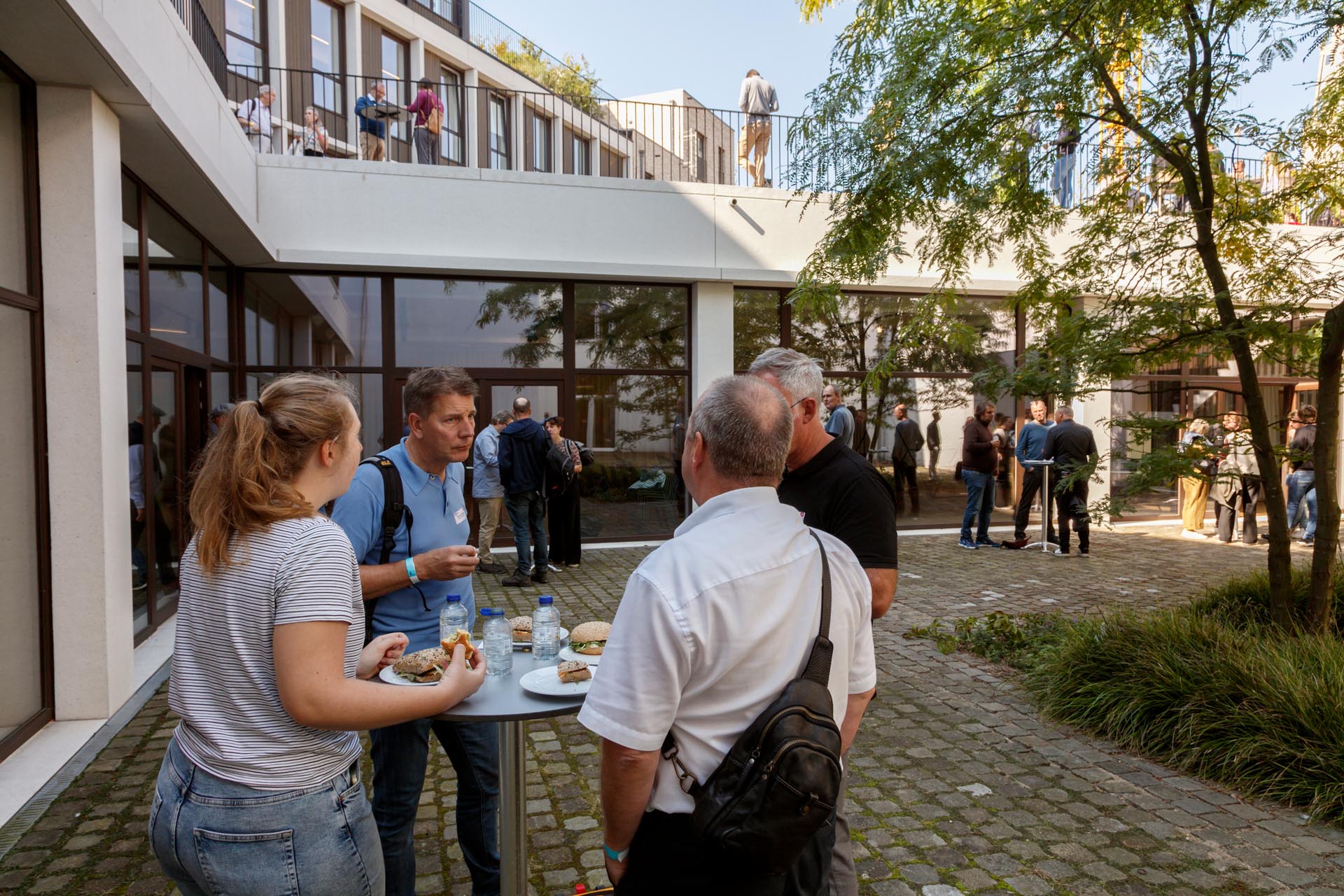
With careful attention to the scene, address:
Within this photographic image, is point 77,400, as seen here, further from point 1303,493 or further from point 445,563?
point 1303,493

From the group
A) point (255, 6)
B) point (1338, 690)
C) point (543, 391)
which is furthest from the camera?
point (255, 6)

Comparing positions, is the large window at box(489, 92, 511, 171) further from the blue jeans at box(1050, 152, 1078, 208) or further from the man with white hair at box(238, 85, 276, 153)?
the blue jeans at box(1050, 152, 1078, 208)

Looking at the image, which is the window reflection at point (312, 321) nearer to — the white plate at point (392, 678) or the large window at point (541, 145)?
the large window at point (541, 145)

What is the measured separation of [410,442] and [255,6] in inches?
686

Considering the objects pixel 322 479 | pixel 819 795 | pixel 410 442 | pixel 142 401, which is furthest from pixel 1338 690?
pixel 142 401

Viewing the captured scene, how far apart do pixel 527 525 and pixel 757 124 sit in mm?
7895

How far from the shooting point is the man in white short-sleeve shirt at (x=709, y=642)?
157 centimetres

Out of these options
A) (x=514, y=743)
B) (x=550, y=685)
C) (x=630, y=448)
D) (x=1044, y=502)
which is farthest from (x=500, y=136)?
(x=550, y=685)

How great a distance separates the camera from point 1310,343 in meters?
5.73

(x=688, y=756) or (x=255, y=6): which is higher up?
(x=255, y=6)

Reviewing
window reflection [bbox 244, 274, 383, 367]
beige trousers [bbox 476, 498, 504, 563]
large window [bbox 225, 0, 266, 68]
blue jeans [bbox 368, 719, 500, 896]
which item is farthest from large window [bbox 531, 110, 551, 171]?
blue jeans [bbox 368, 719, 500, 896]

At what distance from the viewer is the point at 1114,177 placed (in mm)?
6832

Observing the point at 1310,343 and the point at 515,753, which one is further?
the point at 1310,343

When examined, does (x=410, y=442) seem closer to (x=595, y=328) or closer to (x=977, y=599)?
(x=977, y=599)
